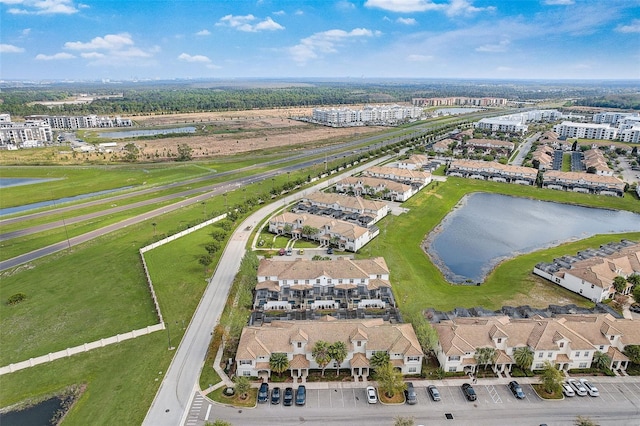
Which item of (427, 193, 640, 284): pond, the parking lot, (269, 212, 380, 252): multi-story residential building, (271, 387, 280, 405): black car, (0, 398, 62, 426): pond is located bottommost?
(0, 398, 62, 426): pond

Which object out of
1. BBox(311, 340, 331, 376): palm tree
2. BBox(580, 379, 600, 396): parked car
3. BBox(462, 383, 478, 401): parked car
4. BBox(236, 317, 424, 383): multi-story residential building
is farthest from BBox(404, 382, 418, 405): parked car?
BBox(580, 379, 600, 396): parked car

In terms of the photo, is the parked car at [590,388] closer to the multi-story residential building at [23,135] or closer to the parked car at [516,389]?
the parked car at [516,389]

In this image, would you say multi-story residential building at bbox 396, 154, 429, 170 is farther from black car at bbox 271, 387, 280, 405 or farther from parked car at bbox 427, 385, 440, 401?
black car at bbox 271, 387, 280, 405

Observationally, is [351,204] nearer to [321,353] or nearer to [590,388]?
[321,353]

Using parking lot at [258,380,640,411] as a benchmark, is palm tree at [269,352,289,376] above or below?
above

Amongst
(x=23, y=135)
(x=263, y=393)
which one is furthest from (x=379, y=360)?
(x=23, y=135)

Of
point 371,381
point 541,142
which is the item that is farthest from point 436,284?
point 541,142

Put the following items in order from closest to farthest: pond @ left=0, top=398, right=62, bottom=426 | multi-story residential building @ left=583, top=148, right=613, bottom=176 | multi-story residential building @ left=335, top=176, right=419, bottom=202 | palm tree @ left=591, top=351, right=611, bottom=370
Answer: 1. pond @ left=0, top=398, right=62, bottom=426
2. palm tree @ left=591, top=351, right=611, bottom=370
3. multi-story residential building @ left=335, top=176, right=419, bottom=202
4. multi-story residential building @ left=583, top=148, right=613, bottom=176
